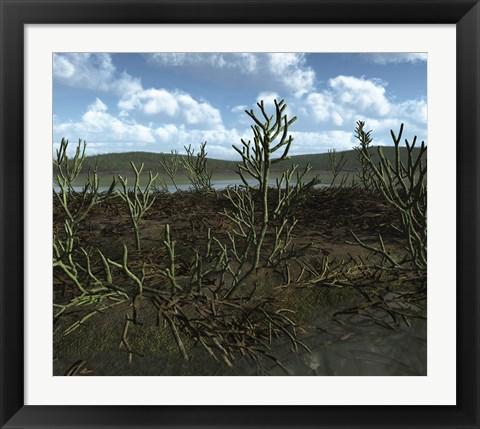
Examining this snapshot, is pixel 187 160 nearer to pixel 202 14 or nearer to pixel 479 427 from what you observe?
pixel 202 14

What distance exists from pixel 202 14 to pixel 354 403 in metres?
1.64

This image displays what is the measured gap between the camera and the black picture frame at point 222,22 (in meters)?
1.32

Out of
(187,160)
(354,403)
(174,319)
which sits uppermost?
(187,160)

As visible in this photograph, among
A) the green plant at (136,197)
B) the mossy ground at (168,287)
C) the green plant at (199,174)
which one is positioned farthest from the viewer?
the green plant at (199,174)

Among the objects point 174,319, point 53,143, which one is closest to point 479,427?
point 174,319

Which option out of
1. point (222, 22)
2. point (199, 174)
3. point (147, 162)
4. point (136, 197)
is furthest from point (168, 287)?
point (199, 174)

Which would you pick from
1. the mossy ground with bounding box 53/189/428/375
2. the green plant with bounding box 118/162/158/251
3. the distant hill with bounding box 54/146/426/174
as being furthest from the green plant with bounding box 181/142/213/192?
the green plant with bounding box 118/162/158/251

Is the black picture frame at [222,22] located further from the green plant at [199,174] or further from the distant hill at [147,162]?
the green plant at [199,174]

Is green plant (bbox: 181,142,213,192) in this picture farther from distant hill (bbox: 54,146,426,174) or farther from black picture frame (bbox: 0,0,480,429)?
black picture frame (bbox: 0,0,480,429)

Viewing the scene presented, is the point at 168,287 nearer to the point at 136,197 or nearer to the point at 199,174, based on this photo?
the point at 136,197

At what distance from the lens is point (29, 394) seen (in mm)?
1351

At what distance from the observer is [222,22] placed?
139cm

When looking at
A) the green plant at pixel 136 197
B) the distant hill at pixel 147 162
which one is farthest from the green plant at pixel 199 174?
the green plant at pixel 136 197

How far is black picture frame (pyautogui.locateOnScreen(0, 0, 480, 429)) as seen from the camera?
4.34ft
